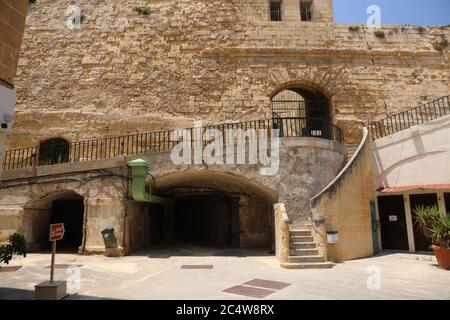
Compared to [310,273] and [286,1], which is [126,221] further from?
[286,1]

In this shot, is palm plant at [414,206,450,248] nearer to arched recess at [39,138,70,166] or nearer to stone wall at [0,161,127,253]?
stone wall at [0,161,127,253]

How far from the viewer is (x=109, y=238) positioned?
951 cm

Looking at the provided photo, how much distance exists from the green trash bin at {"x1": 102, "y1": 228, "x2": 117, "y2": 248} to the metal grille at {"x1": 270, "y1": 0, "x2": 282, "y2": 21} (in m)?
13.9

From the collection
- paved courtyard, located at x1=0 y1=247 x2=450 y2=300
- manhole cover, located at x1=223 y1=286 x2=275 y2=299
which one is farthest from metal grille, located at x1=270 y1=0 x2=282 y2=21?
manhole cover, located at x1=223 y1=286 x2=275 y2=299

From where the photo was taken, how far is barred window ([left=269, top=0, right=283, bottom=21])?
1689cm

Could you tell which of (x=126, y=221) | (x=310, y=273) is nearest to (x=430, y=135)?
(x=310, y=273)

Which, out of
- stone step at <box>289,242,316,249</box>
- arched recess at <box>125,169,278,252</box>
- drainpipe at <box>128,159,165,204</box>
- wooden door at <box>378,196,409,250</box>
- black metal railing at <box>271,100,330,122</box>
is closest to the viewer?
stone step at <box>289,242,316,249</box>

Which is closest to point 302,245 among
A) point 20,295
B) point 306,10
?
point 20,295

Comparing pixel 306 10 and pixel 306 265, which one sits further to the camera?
pixel 306 10

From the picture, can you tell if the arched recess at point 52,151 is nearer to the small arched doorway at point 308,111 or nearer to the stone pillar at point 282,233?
the small arched doorway at point 308,111

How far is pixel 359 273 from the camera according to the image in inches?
266

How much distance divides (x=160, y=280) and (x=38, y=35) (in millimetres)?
15883

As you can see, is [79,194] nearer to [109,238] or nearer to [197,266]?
[109,238]

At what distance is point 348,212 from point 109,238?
725 centimetres
